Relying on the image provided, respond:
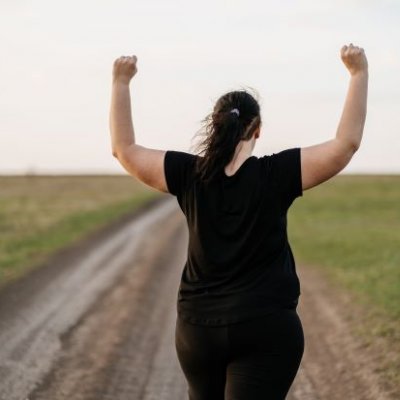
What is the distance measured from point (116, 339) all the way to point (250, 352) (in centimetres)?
624

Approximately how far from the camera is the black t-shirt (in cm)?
272

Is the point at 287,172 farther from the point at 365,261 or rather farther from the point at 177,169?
the point at 365,261

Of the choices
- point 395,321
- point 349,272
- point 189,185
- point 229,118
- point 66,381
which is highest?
point 229,118

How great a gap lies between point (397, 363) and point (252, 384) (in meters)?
5.29

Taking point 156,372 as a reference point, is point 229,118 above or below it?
above

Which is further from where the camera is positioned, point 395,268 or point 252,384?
point 395,268

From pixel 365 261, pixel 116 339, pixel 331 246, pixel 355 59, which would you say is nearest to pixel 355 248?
pixel 331 246

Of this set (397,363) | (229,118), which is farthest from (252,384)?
(397,363)

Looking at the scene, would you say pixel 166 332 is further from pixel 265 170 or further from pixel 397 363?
pixel 265 170

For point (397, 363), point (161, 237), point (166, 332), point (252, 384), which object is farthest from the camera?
point (161, 237)

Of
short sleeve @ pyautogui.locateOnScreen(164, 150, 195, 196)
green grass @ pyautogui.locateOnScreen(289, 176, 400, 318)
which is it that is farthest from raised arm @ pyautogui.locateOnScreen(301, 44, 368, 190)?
green grass @ pyautogui.locateOnScreen(289, 176, 400, 318)

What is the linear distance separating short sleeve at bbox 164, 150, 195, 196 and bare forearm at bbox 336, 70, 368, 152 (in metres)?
0.54

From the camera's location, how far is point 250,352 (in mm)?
2740

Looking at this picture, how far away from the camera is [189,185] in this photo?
9.29 ft
